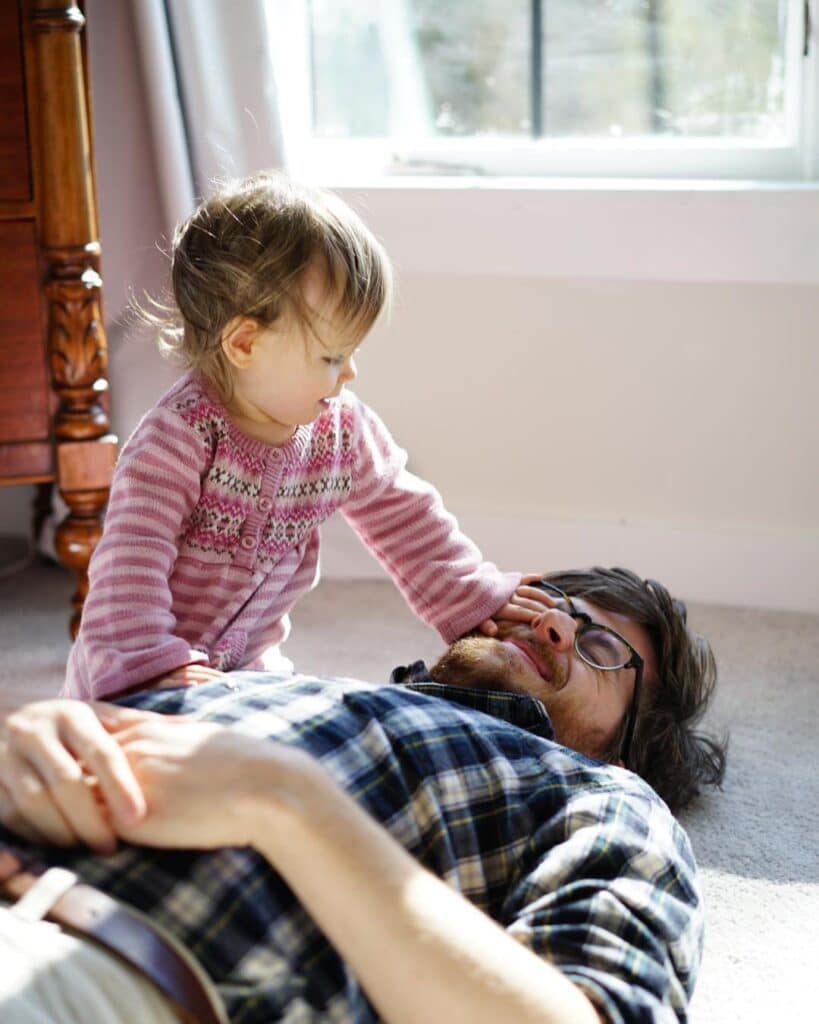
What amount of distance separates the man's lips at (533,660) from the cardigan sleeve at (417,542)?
161mm

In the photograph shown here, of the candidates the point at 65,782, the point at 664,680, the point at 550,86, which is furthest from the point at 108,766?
the point at 550,86

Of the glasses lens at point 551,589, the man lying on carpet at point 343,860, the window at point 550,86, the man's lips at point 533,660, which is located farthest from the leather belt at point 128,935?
the window at point 550,86

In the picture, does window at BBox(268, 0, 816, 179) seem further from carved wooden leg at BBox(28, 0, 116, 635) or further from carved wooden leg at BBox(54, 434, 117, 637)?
carved wooden leg at BBox(54, 434, 117, 637)

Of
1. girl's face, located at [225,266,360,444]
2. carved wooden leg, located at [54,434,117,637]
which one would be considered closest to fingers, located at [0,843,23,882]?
girl's face, located at [225,266,360,444]

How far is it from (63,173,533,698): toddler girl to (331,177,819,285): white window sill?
2.49 feet

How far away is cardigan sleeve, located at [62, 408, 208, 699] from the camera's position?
1.30 metres

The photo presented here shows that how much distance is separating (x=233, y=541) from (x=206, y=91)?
1022 millimetres

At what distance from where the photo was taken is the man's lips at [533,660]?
133 centimetres

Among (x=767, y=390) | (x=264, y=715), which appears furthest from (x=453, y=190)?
(x=264, y=715)

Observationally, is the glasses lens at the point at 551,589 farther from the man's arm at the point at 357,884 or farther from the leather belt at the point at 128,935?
the leather belt at the point at 128,935

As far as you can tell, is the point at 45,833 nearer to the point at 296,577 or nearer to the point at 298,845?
the point at 298,845

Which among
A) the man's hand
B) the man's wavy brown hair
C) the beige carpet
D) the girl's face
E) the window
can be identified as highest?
the window

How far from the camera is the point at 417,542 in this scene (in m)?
1.60

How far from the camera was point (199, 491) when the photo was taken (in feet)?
4.64
